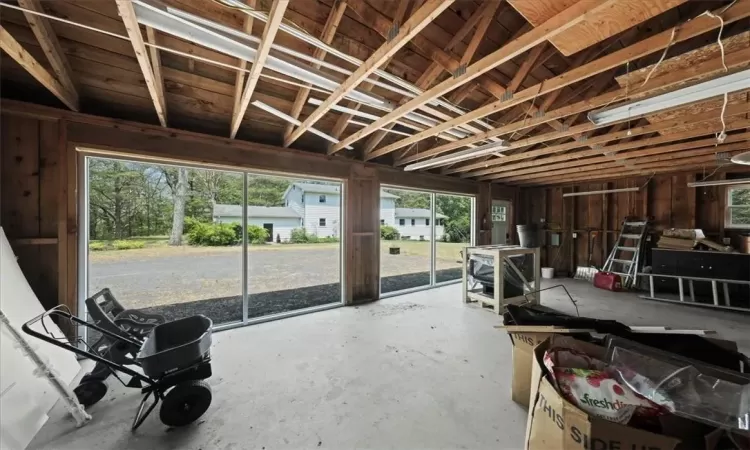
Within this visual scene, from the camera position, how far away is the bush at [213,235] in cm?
535

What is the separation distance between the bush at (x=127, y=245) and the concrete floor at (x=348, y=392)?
2.25 m

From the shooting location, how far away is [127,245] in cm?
439

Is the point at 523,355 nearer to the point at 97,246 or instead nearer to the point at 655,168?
the point at 97,246

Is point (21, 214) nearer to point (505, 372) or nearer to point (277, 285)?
point (277, 285)

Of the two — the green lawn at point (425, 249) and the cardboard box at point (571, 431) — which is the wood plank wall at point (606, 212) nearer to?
the green lawn at point (425, 249)

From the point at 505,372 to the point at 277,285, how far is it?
456 cm

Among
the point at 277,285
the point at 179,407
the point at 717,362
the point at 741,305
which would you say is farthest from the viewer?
the point at 277,285

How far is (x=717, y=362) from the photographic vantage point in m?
1.58

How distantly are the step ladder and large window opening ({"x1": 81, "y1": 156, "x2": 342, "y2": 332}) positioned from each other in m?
5.88

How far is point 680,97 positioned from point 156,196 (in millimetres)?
6431

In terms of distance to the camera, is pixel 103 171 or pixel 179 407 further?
pixel 103 171

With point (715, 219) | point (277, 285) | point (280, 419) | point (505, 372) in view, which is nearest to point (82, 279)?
point (280, 419)

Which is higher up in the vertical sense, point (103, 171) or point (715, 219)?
point (103, 171)

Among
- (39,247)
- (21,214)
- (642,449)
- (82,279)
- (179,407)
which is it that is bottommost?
(179,407)
